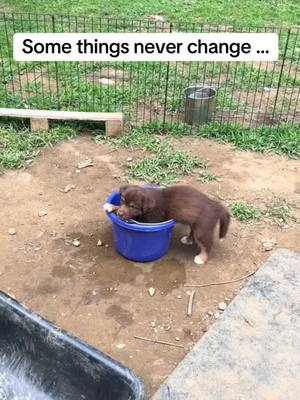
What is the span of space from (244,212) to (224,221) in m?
0.69

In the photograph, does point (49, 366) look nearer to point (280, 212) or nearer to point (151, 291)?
point (151, 291)

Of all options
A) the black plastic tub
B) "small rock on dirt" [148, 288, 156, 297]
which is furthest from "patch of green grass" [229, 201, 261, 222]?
the black plastic tub

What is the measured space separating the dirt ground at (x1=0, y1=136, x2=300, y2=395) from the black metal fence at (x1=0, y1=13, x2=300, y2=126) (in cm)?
108

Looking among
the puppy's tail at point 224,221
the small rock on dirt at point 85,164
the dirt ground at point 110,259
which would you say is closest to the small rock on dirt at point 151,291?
the dirt ground at point 110,259

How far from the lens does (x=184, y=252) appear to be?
13.6 feet

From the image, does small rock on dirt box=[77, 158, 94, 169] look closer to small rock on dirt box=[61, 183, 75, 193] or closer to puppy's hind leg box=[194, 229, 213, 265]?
small rock on dirt box=[61, 183, 75, 193]

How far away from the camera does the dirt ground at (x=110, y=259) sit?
3.44 metres

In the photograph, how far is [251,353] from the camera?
9.52 feet

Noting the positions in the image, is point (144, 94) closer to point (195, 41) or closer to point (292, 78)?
point (195, 41)

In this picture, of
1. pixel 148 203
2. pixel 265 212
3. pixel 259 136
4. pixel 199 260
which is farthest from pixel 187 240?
pixel 259 136

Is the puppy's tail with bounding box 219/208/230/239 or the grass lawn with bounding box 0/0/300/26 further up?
the grass lawn with bounding box 0/0/300/26

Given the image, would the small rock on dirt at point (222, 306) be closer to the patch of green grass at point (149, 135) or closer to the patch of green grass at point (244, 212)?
the patch of green grass at point (244, 212)

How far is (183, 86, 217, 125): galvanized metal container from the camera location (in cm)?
591

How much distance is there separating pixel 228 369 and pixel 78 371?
2.61 ft
